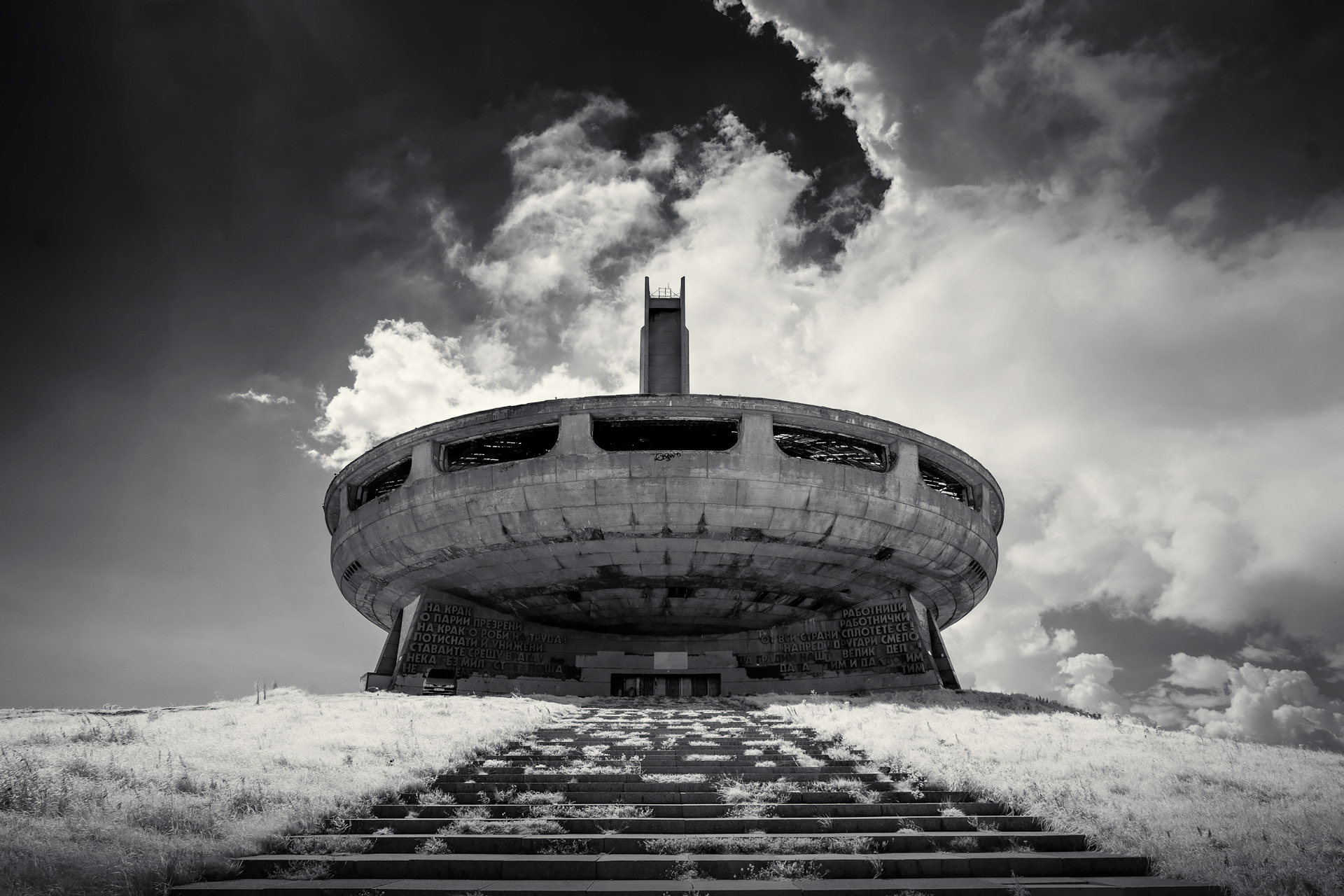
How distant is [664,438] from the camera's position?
23.2 metres

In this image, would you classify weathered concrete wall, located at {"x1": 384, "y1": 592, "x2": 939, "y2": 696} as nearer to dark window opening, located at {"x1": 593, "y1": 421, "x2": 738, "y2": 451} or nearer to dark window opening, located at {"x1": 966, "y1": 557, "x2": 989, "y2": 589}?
dark window opening, located at {"x1": 966, "y1": 557, "x2": 989, "y2": 589}

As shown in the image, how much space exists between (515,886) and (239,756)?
559 centimetres

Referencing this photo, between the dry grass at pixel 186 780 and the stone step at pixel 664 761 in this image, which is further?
the stone step at pixel 664 761

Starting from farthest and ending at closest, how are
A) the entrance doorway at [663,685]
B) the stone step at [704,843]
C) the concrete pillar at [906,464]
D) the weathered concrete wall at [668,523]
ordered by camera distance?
the entrance doorway at [663,685] → the concrete pillar at [906,464] → the weathered concrete wall at [668,523] → the stone step at [704,843]

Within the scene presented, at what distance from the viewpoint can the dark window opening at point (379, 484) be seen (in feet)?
80.1

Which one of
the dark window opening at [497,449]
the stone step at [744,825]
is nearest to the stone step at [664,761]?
the stone step at [744,825]

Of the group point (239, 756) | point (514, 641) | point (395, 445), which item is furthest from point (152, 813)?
point (514, 641)

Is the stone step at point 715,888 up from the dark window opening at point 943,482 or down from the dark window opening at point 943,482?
down

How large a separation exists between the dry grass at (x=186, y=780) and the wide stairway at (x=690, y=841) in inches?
14.4

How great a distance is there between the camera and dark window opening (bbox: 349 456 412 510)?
2441 cm

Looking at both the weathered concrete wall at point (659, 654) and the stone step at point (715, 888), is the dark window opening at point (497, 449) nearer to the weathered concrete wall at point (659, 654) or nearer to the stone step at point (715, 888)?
the weathered concrete wall at point (659, 654)

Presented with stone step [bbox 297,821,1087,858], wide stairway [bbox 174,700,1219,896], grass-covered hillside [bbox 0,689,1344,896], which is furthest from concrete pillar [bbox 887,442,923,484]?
stone step [bbox 297,821,1087,858]

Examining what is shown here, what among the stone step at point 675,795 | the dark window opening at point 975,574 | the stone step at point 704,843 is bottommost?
the stone step at point 704,843

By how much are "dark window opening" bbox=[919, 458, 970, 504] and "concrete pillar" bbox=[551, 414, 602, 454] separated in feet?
31.9
